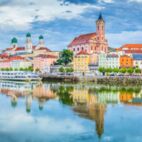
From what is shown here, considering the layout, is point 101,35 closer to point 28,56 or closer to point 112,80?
point 28,56

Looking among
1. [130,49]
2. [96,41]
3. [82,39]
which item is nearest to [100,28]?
→ [96,41]

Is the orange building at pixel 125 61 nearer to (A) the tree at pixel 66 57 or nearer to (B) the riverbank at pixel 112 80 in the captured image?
(A) the tree at pixel 66 57

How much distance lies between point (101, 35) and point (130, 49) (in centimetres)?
448

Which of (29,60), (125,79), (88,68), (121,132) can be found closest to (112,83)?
(125,79)

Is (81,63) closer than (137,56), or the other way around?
(81,63)

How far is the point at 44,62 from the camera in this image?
5069 cm

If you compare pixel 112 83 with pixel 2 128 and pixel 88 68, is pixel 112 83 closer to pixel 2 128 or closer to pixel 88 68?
pixel 88 68

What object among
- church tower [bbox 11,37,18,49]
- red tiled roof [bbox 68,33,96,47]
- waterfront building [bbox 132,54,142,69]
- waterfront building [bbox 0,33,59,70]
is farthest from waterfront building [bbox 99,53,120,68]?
church tower [bbox 11,37,18,49]

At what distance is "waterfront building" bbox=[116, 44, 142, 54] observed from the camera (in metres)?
46.8

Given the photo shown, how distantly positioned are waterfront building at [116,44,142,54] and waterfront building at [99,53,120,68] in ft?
13.5

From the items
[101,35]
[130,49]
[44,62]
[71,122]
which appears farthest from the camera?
[44,62]

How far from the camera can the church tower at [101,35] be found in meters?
46.8

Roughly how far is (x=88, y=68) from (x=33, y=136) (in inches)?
1347

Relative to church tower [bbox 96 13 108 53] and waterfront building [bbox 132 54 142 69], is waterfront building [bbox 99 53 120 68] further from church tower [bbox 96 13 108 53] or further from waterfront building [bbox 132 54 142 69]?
church tower [bbox 96 13 108 53]
